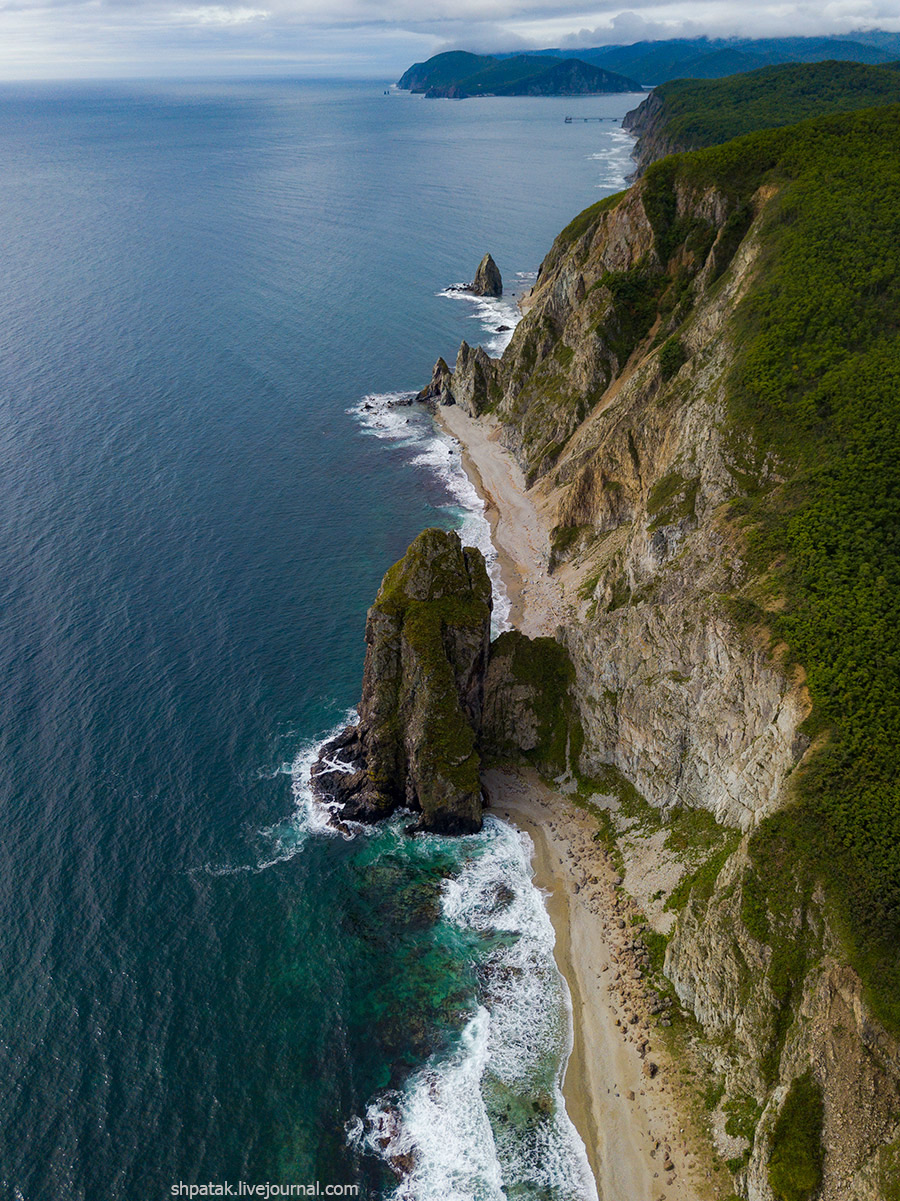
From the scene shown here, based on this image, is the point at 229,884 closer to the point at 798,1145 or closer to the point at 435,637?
the point at 435,637

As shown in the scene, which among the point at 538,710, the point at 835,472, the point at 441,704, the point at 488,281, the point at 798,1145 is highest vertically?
the point at 488,281

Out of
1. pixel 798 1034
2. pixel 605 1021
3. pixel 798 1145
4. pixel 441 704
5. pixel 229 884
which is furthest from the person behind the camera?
pixel 441 704

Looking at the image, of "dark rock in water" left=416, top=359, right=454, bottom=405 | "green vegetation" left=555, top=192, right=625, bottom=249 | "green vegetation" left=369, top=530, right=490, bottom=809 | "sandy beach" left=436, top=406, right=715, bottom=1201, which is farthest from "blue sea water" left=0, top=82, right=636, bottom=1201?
"green vegetation" left=555, top=192, right=625, bottom=249

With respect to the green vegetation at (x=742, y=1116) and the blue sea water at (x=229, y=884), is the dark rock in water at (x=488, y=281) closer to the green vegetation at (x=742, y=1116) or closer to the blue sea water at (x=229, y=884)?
the blue sea water at (x=229, y=884)

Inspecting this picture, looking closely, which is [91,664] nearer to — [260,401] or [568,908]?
[568,908]

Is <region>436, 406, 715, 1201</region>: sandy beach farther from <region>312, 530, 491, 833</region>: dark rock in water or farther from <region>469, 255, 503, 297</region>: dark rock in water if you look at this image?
<region>469, 255, 503, 297</region>: dark rock in water

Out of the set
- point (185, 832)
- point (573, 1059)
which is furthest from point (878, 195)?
point (185, 832)

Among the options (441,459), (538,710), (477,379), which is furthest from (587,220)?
(538,710)
